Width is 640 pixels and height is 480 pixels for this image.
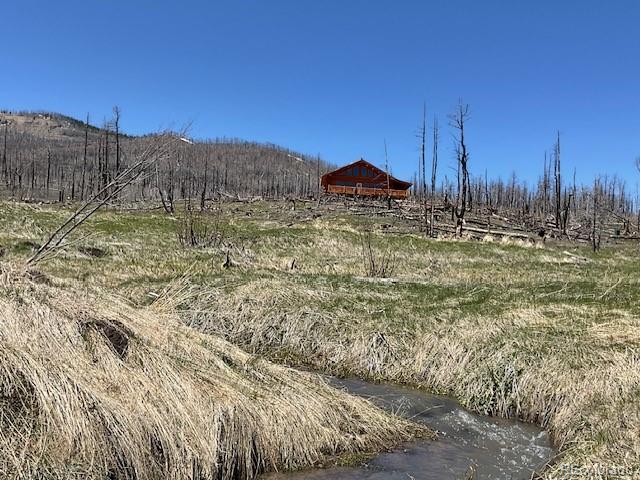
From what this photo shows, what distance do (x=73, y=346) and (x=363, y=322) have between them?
21.4 ft

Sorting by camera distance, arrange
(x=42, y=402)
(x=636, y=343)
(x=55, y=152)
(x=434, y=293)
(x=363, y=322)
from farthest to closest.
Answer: (x=55, y=152), (x=434, y=293), (x=363, y=322), (x=636, y=343), (x=42, y=402)

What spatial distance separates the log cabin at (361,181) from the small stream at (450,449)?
196 feet

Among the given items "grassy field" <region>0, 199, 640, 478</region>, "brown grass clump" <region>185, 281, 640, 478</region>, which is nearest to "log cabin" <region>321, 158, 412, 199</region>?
"grassy field" <region>0, 199, 640, 478</region>

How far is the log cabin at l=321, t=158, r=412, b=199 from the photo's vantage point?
68.2 metres

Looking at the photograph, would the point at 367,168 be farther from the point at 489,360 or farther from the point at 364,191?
the point at 489,360

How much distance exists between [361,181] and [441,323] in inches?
2341

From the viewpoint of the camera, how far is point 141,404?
17.3 ft

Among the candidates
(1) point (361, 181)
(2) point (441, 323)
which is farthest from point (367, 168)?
(2) point (441, 323)

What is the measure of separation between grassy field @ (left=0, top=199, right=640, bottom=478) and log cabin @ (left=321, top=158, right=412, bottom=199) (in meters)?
47.3

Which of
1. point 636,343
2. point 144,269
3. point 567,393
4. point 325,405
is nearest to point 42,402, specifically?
point 325,405

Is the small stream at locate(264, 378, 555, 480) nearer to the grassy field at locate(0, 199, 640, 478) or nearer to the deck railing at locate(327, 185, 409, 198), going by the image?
the grassy field at locate(0, 199, 640, 478)

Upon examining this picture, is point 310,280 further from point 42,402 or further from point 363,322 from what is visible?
point 42,402

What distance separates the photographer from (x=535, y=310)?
1129 centimetres

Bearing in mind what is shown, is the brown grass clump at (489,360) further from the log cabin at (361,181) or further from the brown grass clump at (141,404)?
the log cabin at (361,181)
